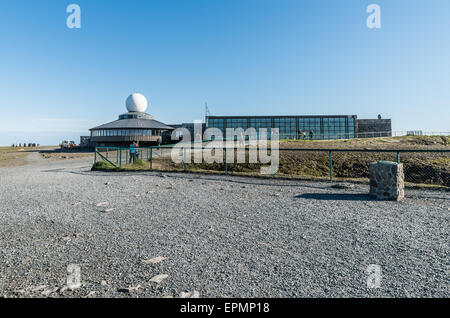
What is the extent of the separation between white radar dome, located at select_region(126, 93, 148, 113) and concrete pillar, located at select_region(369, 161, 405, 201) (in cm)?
5221

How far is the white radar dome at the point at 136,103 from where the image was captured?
53.1 metres

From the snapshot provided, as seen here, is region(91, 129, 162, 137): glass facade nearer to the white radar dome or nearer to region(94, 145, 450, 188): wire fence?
the white radar dome

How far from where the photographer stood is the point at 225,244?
4.85 metres

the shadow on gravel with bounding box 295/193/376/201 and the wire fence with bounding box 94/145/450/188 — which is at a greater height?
the wire fence with bounding box 94/145/450/188

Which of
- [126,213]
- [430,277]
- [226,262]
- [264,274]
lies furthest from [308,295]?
[126,213]

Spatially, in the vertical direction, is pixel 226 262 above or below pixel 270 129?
below

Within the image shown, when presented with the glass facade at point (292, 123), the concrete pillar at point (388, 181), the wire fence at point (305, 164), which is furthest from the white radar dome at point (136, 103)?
the concrete pillar at point (388, 181)

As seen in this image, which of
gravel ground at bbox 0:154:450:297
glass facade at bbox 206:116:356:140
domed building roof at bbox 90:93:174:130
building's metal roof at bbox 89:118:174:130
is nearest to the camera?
gravel ground at bbox 0:154:450:297

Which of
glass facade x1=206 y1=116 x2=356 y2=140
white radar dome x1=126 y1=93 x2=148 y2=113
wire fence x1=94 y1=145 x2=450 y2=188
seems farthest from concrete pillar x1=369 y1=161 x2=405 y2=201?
white radar dome x1=126 y1=93 x2=148 y2=113

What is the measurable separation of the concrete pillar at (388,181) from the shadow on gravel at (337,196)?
1.30 ft

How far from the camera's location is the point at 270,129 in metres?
53.6

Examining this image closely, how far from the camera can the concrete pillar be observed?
8.00 metres
